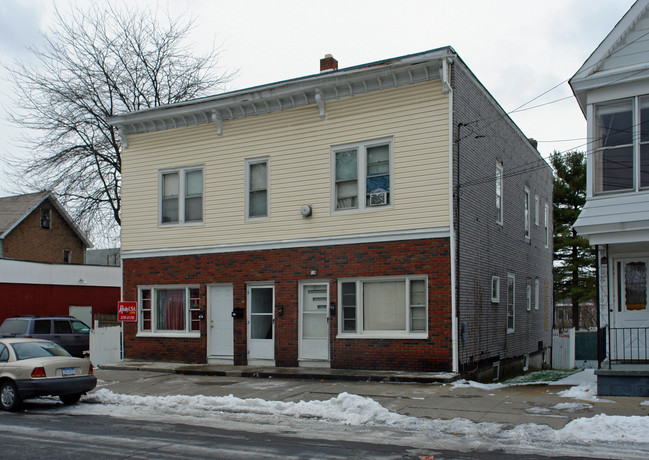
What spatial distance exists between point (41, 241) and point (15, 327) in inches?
802

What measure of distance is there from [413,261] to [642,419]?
683cm

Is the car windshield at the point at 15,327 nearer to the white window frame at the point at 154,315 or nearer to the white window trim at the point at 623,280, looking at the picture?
the white window frame at the point at 154,315

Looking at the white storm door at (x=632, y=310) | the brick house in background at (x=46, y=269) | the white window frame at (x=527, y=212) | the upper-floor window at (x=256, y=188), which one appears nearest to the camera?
the white storm door at (x=632, y=310)

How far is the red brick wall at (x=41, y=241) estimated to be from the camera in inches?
1512

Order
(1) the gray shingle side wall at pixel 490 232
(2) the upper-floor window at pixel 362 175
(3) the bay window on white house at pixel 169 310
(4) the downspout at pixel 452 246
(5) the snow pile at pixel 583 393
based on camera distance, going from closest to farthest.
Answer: (5) the snow pile at pixel 583 393 < (4) the downspout at pixel 452 246 < (1) the gray shingle side wall at pixel 490 232 < (2) the upper-floor window at pixel 362 175 < (3) the bay window on white house at pixel 169 310

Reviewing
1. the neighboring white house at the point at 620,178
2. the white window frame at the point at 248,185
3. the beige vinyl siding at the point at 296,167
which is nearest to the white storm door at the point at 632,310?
the neighboring white house at the point at 620,178

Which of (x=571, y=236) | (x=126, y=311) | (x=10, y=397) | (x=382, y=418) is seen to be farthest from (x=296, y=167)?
(x=571, y=236)

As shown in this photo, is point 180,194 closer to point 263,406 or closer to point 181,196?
point 181,196

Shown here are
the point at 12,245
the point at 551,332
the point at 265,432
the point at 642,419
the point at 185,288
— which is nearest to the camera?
the point at 642,419

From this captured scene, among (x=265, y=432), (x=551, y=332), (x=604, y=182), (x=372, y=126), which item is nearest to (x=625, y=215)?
(x=604, y=182)

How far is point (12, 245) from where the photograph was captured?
3816 cm

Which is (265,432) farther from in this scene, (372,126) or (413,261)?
(372,126)

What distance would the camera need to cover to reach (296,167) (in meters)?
17.3

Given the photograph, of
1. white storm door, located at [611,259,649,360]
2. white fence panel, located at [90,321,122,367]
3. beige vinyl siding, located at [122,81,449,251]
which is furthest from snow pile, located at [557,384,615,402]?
white fence panel, located at [90,321,122,367]
